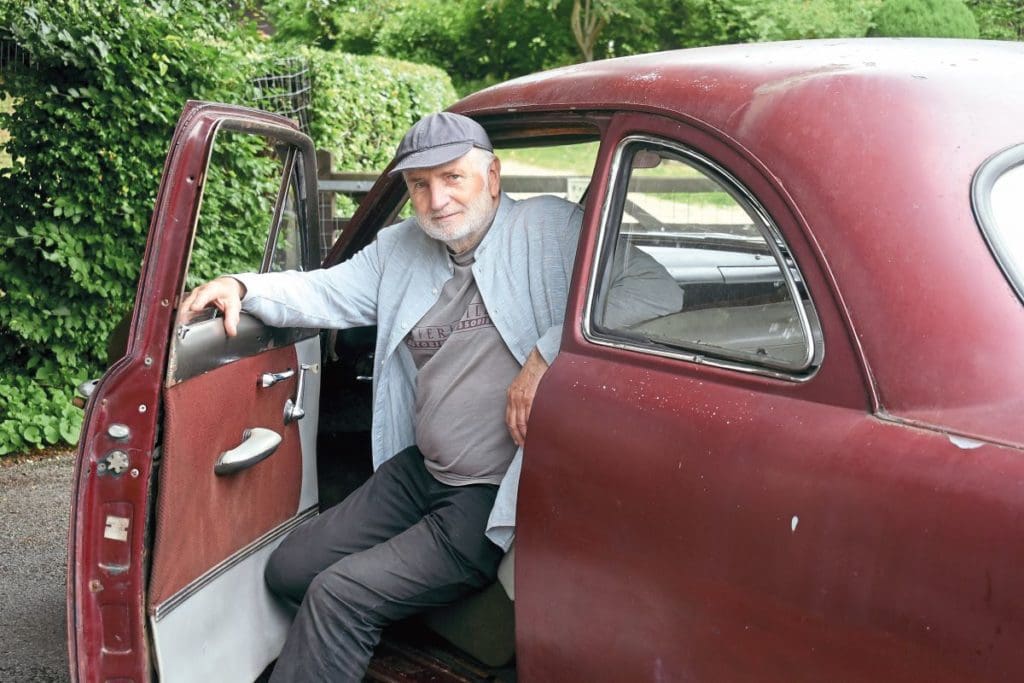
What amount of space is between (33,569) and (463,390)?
2.71 meters

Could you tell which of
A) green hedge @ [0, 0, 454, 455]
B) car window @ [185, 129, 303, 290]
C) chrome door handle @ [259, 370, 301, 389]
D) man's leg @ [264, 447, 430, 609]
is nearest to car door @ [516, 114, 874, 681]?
man's leg @ [264, 447, 430, 609]

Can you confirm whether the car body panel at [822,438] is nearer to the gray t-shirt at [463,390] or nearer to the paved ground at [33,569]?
the gray t-shirt at [463,390]

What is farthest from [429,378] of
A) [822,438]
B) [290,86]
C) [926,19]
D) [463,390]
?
[926,19]

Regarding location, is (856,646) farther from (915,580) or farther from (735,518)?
(735,518)

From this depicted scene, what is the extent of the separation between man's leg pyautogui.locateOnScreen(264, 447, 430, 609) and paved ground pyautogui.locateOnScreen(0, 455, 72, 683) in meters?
1.19

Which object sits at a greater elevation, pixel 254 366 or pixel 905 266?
pixel 905 266

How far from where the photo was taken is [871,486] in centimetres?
182

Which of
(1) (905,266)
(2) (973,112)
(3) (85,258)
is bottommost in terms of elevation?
(3) (85,258)

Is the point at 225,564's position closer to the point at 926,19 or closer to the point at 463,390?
the point at 463,390

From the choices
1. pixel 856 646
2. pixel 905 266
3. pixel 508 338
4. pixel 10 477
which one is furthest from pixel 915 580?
pixel 10 477

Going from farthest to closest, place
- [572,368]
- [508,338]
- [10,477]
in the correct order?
[10,477] < [508,338] < [572,368]

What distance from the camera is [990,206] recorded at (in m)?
1.93

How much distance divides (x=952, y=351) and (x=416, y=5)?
16.9 metres

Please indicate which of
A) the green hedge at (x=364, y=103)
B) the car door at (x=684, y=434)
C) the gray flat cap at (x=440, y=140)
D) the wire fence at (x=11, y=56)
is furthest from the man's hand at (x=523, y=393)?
the green hedge at (x=364, y=103)
